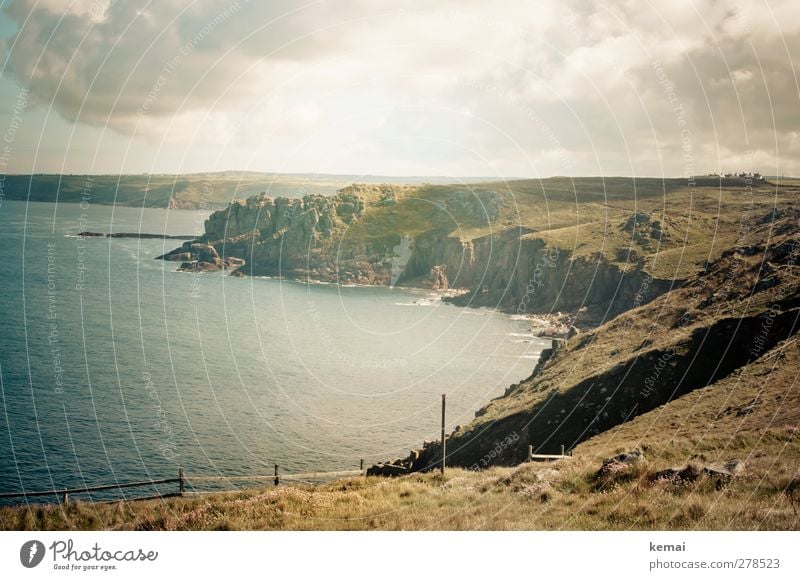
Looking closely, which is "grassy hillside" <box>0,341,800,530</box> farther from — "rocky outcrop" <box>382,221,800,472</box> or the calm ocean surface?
the calm ocean surface

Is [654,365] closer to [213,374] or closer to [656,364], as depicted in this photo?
[656,364]

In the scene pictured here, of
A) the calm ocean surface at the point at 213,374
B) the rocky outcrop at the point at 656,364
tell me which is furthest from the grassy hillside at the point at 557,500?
the calm ocean surface at the point at 213,374

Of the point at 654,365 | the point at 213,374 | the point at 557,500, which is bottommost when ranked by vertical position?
the point at 213,374

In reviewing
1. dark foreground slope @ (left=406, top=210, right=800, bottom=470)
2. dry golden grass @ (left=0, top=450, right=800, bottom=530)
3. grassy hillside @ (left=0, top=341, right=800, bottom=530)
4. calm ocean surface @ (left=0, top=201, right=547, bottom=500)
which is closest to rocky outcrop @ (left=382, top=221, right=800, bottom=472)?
dark foreground slope @ (left=406, top=210, right=800, bottom=470)

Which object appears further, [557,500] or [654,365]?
[654,365]

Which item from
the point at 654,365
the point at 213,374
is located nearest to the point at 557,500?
the point at 654,365

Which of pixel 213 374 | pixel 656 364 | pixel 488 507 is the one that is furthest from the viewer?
pixel 213 374

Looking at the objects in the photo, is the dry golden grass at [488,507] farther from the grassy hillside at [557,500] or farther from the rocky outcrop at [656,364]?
the rocky outcrop at [656,364]

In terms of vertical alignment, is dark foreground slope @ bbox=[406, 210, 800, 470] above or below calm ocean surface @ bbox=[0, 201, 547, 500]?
above
